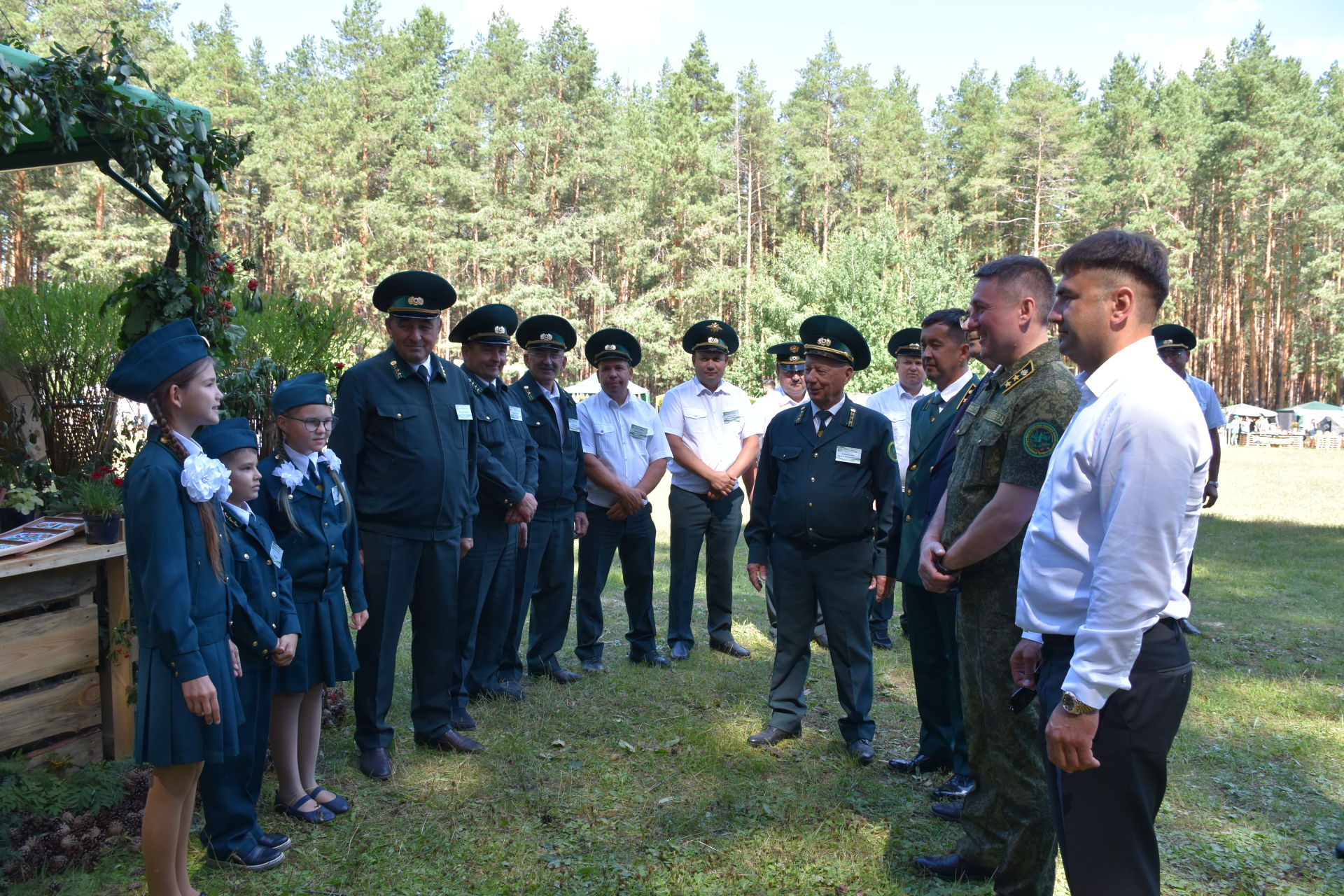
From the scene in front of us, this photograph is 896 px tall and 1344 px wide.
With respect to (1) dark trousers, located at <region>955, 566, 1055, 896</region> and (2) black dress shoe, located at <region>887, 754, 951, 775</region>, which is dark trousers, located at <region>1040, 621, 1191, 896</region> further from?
(2) black dress shoe, located at <region>887, 754, 951, 775</region>

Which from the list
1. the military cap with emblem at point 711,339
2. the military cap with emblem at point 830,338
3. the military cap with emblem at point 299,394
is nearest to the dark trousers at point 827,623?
the military cap with emblem at point 830,338

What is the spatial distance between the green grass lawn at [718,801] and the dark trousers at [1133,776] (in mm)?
1383

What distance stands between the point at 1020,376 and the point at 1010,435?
22cm

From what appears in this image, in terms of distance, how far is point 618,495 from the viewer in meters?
6.32

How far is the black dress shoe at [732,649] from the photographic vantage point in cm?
667

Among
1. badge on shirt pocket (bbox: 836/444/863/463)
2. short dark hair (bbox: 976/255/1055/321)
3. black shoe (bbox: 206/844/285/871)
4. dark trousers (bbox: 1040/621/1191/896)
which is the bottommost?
black shoe (bbox: 206/844/285/871)

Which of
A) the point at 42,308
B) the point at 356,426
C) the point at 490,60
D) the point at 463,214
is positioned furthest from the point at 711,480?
the point at 490,60

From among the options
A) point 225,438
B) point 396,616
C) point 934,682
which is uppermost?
point 225,438

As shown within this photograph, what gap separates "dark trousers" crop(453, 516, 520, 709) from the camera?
4.97 meters

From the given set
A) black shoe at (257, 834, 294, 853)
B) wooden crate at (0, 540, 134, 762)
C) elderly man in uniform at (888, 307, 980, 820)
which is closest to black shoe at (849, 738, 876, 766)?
elderly man in uniform at (888, 307, 980, 820)

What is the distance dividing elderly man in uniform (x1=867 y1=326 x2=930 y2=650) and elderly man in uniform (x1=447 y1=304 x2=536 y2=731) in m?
2.98

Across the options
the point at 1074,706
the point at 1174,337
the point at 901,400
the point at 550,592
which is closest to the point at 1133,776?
the point at 1074,706

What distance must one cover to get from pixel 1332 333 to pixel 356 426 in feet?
177

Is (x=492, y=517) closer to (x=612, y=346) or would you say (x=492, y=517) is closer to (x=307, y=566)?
(x=307, y=566)
